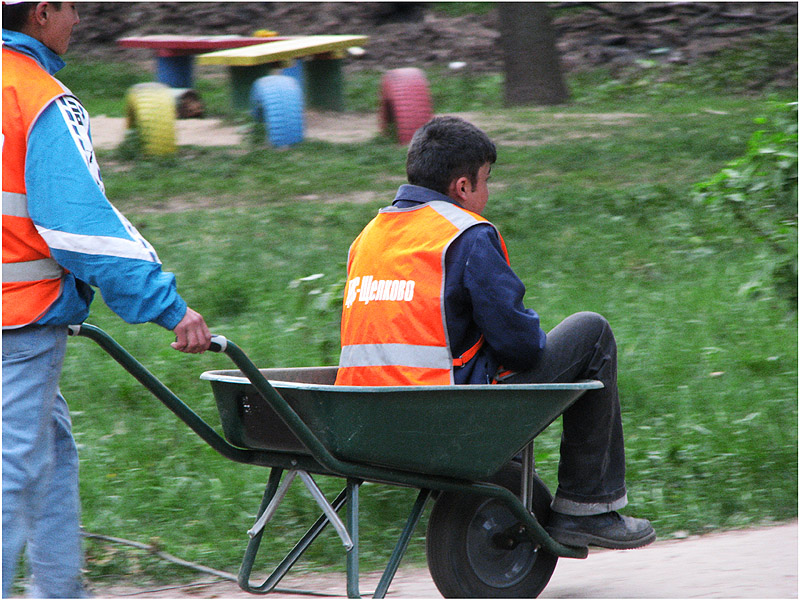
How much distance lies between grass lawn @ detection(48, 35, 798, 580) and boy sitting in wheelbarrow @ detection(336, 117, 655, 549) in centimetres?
85

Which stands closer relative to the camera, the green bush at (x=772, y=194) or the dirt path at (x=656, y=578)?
the dirt path at (x=656, y=578)

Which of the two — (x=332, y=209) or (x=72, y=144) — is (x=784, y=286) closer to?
(x=332, y=209)

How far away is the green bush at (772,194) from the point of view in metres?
6.16

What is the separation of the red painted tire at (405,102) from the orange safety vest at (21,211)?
922 cm

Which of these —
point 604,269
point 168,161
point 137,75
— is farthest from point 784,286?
point 137,75

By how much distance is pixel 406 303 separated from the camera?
3.09 meters

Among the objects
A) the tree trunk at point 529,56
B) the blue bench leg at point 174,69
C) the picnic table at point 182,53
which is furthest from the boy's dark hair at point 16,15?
the blue bench leg at point 174,69

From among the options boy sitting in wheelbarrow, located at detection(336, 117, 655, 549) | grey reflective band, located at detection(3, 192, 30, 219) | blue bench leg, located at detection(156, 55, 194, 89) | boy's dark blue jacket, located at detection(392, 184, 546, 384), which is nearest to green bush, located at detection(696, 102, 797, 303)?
boy sitting in wheelbarrow, located at detection(336, 117, 655, 549)

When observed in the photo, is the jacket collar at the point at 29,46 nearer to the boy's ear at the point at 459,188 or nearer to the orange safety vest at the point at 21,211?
the orange safety vest at the point at 21,211

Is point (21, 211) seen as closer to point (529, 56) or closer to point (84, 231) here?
point (84, 231)

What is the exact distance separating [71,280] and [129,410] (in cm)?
225

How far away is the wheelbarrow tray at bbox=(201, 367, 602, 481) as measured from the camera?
2912 millimetres

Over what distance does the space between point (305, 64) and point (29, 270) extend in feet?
39.7

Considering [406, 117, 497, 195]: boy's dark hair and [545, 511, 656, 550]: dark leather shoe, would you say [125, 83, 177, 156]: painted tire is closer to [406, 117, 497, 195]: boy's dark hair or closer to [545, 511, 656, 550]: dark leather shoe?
[406, 117, 497, 195]: boy's dark hair
